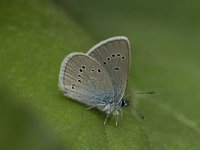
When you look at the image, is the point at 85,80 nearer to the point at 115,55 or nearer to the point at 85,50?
the point at 85,50

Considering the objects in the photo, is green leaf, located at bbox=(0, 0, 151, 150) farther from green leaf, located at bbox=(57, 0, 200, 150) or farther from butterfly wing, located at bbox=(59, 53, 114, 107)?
green leaf, located at bbox=(57, 0, 200, 150)

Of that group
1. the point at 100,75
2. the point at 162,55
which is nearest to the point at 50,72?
the point at 100,75

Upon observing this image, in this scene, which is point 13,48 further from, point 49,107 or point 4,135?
point 4,135

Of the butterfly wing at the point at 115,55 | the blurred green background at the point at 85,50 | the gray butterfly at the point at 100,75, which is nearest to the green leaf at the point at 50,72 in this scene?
the blurred green background at the point at 85,50

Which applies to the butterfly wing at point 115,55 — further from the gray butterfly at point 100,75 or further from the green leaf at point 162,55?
the green leaf at point 162,55

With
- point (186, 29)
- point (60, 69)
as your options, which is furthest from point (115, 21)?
point (60, 69)

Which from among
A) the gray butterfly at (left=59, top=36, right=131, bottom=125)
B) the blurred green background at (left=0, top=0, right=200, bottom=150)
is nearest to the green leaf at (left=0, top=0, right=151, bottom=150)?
the blurred green background at (left=0, top=0, right=200, bottom=150)
